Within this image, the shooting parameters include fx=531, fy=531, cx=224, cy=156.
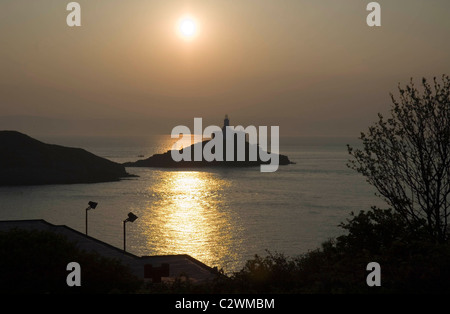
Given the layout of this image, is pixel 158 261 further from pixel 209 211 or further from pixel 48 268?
pixel 209 211

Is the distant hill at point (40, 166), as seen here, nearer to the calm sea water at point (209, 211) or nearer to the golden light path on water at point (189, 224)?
the calm sea water at point (209, 211)

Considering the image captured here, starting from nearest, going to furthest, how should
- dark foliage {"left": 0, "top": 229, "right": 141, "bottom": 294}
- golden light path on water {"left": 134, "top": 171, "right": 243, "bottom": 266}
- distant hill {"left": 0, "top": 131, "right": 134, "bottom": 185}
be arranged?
dark foliage {"left": 0, "top": 229, "right": 141, "bottom": 294}
golden light path on water {"left": 134, "top": 171, "right": 243, "bottom": 266}
distant hill {"left": 0, "top": 131, "right": 134, "bottom": 185}

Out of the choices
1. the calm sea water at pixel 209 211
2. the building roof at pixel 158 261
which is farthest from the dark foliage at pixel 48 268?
the calm sea water at pixel 209 211

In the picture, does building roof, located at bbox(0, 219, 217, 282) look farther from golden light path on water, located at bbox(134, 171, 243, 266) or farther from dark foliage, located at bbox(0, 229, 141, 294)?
golden light path on water, located at bbox(134, 171, 243, 266)

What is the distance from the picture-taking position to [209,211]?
4722 inches

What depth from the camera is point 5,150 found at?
188500 millimetres

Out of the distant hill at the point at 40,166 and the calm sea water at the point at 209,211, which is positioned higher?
the distant hill at the point at 40,166

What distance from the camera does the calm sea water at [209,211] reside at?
256ft

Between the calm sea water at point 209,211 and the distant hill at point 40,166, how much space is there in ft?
32.2

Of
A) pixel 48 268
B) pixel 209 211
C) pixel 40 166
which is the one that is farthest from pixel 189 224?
pixel 40 166

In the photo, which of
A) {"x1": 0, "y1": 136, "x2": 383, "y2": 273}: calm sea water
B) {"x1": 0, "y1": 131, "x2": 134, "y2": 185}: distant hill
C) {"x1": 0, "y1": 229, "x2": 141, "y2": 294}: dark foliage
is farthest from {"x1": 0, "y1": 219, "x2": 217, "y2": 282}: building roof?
{"x1": 0, "y1": 131, "x2": 134, "y2": 185}: distant hill

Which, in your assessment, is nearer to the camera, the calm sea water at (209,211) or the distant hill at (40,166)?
the calm sea water at (209,211)

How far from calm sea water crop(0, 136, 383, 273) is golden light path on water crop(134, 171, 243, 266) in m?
0.14

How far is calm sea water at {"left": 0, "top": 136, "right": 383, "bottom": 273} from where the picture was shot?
256 feet
